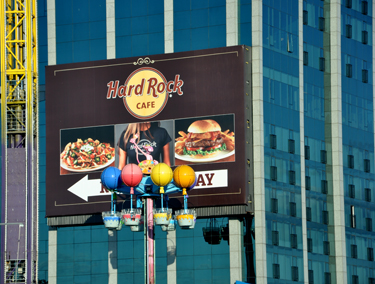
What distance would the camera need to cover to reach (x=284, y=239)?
279 feet

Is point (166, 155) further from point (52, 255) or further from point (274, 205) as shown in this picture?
point (52, 255)

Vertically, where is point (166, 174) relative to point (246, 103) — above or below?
below

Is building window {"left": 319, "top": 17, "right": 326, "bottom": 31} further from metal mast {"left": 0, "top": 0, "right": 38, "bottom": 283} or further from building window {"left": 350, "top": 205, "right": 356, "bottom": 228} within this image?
metal mast {"left": 0, "top": 0, "right": 38, "bottom": 283}

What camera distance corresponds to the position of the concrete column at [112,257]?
280 feet

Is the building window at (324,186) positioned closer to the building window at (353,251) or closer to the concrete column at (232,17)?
the building window at (353,251)

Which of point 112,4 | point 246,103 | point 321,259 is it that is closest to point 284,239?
point 321,259

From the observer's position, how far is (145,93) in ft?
286

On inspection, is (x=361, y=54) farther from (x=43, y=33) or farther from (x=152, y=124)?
(x=43, y=33)

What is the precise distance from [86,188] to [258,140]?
15.4m

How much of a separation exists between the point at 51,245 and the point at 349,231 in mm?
26939

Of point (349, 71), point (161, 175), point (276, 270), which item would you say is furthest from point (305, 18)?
point (161, 175)

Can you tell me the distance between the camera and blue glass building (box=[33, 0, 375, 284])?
8375 cm

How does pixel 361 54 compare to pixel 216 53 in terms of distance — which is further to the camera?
pixel 361 54

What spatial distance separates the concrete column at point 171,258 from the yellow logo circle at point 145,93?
10640 mm
